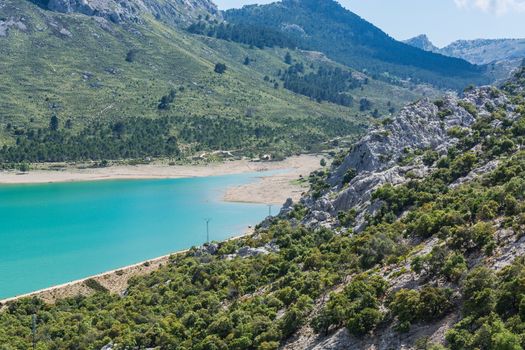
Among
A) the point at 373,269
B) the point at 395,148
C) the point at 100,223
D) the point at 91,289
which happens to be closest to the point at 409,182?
the point at 395,148

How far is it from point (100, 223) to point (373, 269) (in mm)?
99048

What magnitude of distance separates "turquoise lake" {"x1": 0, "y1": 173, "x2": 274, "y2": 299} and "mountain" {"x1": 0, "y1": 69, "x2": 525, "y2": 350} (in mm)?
19090

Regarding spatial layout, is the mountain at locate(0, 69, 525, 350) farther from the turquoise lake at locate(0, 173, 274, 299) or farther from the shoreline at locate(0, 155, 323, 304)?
the turquoise lake at locate(0, 173, 274, 299)

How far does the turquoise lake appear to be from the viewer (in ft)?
319

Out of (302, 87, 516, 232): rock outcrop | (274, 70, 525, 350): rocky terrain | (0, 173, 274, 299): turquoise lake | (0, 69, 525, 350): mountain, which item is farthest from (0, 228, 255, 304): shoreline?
(302, 87, 516, 232): rock outcrop

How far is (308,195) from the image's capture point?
284 feet

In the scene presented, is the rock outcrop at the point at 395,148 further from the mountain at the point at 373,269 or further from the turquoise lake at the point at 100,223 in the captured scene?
the turquoise lake at the point at 100,223

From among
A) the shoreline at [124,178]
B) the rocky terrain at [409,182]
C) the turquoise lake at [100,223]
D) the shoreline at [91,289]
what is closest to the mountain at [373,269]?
the rocky terrain at [409,182]

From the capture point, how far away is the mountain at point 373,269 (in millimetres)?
31766

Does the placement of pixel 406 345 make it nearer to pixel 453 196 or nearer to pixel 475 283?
pixel 475 283

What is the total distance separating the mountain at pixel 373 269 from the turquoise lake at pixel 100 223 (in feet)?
62.6

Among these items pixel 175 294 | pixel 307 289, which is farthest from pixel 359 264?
pixel 175 294

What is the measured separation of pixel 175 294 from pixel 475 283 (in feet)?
125

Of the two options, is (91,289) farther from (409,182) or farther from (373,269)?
(373,269)
